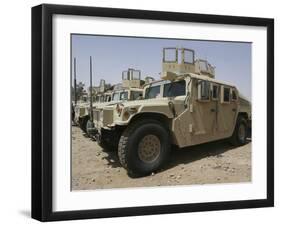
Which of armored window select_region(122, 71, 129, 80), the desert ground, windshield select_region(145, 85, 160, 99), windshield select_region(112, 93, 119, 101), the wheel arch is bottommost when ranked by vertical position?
the desert ground

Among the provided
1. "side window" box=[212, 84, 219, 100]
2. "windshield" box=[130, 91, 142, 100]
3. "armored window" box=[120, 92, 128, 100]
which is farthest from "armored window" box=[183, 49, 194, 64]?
"armored window" box=[120, 92, 128, 100]

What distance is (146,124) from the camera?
6.82 metres

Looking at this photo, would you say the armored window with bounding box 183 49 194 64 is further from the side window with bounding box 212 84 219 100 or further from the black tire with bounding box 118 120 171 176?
the black tire with bounding box 118 120 171 176

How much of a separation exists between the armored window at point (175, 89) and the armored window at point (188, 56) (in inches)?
8.9

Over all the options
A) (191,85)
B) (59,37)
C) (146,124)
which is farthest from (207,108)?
(59,37)

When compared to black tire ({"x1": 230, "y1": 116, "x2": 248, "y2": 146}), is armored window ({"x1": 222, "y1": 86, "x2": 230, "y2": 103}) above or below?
above

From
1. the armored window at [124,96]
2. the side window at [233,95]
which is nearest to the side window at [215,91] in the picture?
the side window at [233,95]

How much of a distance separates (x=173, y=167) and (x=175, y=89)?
838 mm

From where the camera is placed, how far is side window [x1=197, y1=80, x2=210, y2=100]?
716 cm

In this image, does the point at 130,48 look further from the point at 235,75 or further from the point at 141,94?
the point at 235,75

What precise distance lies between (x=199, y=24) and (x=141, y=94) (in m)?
1.01

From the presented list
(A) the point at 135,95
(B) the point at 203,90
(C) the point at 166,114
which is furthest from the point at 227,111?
(A) the point at 135,95

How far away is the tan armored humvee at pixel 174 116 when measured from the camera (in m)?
6.70

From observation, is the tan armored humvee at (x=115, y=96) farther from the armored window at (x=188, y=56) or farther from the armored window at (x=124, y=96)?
the armored window at (x=188, y=56)
